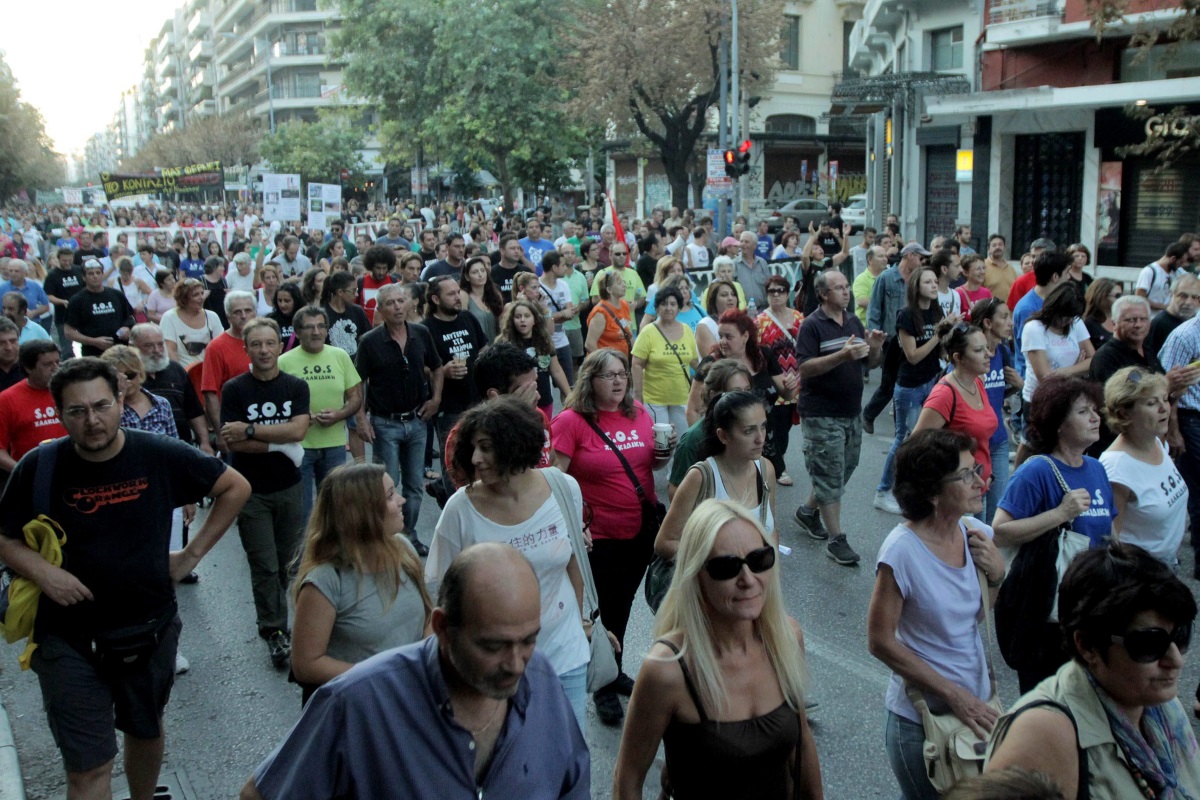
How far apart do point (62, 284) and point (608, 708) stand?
37.8ft

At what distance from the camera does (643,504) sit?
196 inches

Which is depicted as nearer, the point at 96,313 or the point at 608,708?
the point at 608,708

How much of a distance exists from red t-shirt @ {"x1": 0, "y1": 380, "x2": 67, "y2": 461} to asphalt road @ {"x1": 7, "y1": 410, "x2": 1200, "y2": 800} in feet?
4.17

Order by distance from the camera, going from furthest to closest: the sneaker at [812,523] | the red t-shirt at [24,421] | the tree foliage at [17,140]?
the tree foliage at [17,140], the sneaker at [812,523], the red t-shirt at [24,421]

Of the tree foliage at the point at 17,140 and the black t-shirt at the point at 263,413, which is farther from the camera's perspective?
the tree foliage at the point at 17,140

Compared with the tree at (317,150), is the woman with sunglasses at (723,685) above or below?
below

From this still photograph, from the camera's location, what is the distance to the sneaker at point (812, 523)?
303 inches

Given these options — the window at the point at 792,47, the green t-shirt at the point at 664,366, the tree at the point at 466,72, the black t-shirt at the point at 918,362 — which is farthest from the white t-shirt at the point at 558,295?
the window at the point at 792,47

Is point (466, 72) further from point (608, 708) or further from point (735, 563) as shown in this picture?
point (735, 563)

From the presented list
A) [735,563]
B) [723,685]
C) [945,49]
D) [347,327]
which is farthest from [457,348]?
[945,49]

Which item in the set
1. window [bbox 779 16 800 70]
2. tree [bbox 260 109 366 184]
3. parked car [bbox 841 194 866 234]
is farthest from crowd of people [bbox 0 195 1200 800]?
tree [bbox 260 109 366 184]

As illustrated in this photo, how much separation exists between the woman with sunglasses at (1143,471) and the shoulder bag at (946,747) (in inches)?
59.1

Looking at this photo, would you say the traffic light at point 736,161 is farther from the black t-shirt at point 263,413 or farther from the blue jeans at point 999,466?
the black t-shirt at point 263,413

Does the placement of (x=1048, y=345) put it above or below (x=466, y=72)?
below
